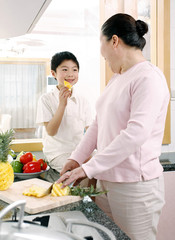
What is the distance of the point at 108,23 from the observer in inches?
45.9

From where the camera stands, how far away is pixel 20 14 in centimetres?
98

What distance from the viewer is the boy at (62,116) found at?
1623 mm

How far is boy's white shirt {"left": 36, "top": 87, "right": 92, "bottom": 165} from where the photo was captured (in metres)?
1.66

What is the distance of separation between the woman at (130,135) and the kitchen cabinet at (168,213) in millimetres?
747

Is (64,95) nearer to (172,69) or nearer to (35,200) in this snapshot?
(35,200)

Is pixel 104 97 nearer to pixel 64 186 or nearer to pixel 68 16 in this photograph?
pixel 64 186

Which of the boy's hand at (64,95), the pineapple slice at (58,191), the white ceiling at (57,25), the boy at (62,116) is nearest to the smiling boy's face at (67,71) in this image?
the boy at (62,116)

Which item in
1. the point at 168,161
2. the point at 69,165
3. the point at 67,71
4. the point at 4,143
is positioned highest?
the point at 67,71

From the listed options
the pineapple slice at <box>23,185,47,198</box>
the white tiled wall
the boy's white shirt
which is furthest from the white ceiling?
the pineapple slice at <box>23,185,47,198</box>

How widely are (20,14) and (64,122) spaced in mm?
823

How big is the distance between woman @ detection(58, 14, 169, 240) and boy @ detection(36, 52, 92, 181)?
1.54 feet

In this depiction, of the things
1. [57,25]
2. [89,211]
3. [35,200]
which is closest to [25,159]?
[35,200]

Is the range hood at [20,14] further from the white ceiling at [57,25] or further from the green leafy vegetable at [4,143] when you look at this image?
the white ceiling at [57,25]

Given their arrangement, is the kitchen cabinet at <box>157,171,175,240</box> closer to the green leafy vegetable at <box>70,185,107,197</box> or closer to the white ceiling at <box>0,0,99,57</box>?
the green leafy vegetable at <box>70,185,107,197</box>
